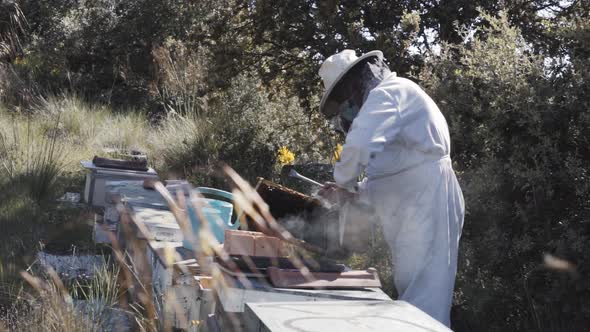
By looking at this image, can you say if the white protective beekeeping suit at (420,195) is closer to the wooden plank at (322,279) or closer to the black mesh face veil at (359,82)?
the black mesh face veil at (359,82)

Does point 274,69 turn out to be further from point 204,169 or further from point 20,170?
point 20,170

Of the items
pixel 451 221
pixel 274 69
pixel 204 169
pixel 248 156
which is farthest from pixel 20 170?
pixel 451 221

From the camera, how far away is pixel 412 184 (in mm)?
3342

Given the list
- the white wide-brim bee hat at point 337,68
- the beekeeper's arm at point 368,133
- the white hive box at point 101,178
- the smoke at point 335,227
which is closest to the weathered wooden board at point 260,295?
the beekeeper's arm at point 368,133

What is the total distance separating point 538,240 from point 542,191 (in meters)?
0.28

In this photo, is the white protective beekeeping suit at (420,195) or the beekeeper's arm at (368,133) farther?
the white protective beekeeping suit at (420,195)

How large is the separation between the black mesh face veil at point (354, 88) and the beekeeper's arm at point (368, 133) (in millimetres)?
221

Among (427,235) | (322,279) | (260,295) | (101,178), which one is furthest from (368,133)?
(101,178)

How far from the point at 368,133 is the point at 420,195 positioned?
47cm

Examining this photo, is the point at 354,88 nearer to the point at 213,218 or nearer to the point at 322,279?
the point at 213,218

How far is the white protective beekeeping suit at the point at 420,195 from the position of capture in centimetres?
328

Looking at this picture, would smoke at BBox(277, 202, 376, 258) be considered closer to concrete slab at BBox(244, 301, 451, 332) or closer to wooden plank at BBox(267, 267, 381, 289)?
wooden plank at BBox(267, 267, 381, 289)

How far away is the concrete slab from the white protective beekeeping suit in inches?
49.2

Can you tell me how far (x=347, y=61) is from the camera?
11.1ft
